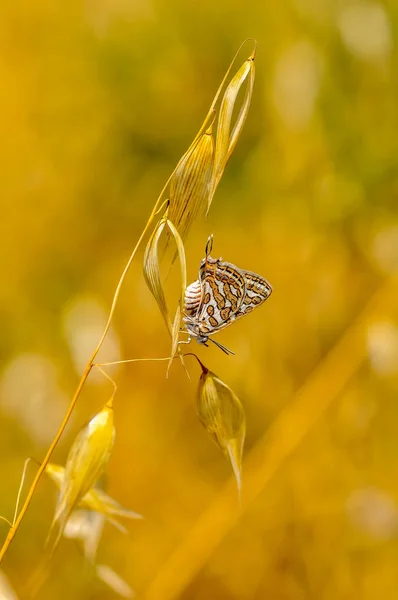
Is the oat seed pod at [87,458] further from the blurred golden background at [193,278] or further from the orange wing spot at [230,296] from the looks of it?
the blurred golden background at [193,278]

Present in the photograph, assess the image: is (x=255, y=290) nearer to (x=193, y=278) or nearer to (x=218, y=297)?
(x=218, y=297)

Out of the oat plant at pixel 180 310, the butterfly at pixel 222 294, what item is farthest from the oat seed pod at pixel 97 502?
the butterfly at pixel 222 294

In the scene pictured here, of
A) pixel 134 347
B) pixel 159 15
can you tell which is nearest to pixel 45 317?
pixel 134 347

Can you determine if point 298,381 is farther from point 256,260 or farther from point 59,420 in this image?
point 59,420

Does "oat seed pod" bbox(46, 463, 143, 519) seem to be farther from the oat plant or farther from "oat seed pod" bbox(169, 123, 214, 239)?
"oat seed pod" bbox(169, 123, 214, 239)

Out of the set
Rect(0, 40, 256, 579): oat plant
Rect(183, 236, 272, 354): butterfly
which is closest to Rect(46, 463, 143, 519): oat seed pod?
Rect(0, 40, 256, 579): oat plant

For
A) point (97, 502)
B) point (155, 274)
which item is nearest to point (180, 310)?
point (155, 274)
